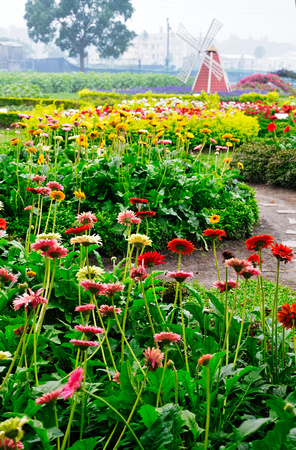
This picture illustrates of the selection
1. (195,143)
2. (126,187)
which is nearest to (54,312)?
(126,187)

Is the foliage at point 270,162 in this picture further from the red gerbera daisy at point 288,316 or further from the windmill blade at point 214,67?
the windmill blade at point 214,67

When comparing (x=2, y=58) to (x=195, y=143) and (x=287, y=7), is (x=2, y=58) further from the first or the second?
(x=287, y=7)

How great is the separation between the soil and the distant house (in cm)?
6914

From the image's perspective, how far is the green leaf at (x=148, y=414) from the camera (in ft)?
4.61

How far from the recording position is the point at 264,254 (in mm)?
4328

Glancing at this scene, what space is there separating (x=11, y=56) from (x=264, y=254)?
7207cm

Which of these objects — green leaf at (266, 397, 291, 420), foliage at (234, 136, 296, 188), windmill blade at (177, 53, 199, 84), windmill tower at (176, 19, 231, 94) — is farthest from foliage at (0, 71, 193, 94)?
green leaf at (266, 397, 291, 420)

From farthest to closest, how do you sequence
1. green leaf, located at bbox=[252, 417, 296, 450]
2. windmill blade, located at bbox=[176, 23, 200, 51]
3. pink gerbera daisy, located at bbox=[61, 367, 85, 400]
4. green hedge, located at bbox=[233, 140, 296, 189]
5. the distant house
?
the distant house → windmill blade, located at bbox=[176, 23, 200, 51] → green hedge, located at bbox=[233, 140, 296, 189] → green leaf, located at bbox=[252, 417, 296, 450] → pink gerbera daisy, located at bbox=[61, 367, 85, 400]

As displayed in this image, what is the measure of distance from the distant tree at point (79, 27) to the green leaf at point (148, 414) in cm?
5003

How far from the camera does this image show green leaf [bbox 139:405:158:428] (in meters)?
1.41

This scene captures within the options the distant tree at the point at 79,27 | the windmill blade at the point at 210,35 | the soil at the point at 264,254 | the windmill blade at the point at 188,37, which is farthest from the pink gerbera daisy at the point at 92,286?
the distant tree at the point at 79,27

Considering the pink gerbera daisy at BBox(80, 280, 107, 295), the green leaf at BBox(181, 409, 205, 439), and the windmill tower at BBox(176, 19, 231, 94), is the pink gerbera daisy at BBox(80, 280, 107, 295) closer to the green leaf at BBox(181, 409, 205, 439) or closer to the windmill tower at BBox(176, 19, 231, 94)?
the green leaf at BBox(181, 409, 205, 439)

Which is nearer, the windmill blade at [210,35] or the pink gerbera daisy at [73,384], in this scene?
the pink gerbera daisy at [73,384]

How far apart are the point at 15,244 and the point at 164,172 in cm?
173
